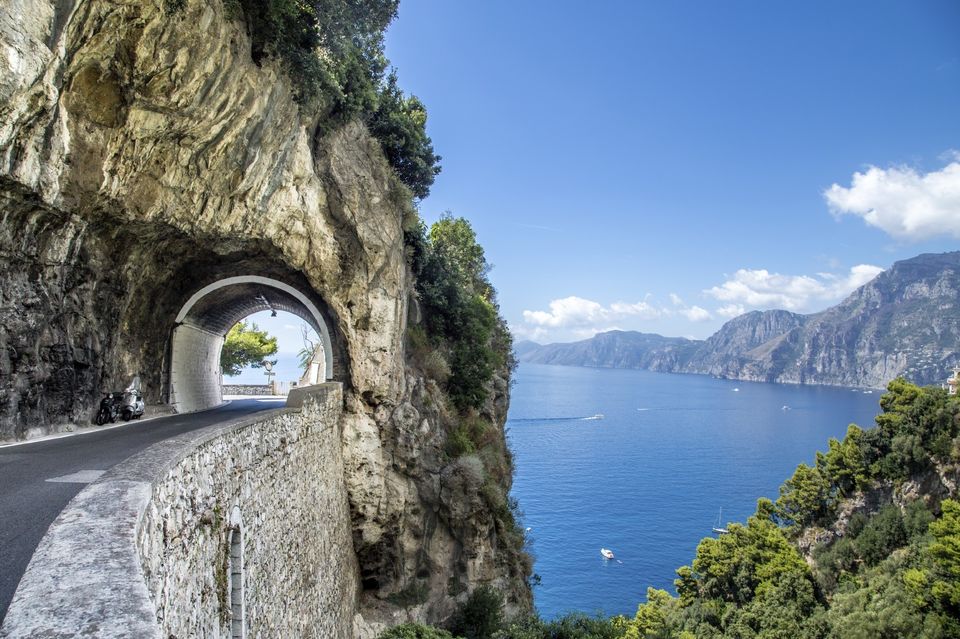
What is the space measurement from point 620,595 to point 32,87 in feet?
135

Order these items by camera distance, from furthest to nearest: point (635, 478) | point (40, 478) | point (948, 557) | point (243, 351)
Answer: point (635, 478), point (243, 351), point (948, 557), point (40, 478)

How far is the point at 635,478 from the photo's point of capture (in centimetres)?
6384

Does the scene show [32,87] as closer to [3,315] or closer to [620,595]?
[3,315]

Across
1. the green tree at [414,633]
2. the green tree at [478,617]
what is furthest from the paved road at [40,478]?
the green tree at [478,617]

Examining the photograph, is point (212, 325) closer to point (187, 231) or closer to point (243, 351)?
point (187, 231)

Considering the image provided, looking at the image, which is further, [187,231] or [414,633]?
[414,633]

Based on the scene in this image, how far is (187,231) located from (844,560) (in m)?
35.3

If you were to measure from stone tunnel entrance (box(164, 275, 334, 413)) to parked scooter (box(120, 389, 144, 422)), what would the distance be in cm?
345

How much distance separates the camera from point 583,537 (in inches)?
1836

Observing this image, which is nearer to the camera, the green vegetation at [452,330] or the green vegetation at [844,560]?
the green vegetation at [452,330]

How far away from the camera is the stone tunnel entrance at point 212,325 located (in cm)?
1717

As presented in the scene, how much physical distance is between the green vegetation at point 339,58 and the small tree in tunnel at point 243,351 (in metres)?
28.3

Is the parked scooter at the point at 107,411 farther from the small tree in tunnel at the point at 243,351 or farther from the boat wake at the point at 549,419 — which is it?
the boat wake at the point at 549,419

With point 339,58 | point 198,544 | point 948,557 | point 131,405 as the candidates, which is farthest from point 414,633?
point 948,557
